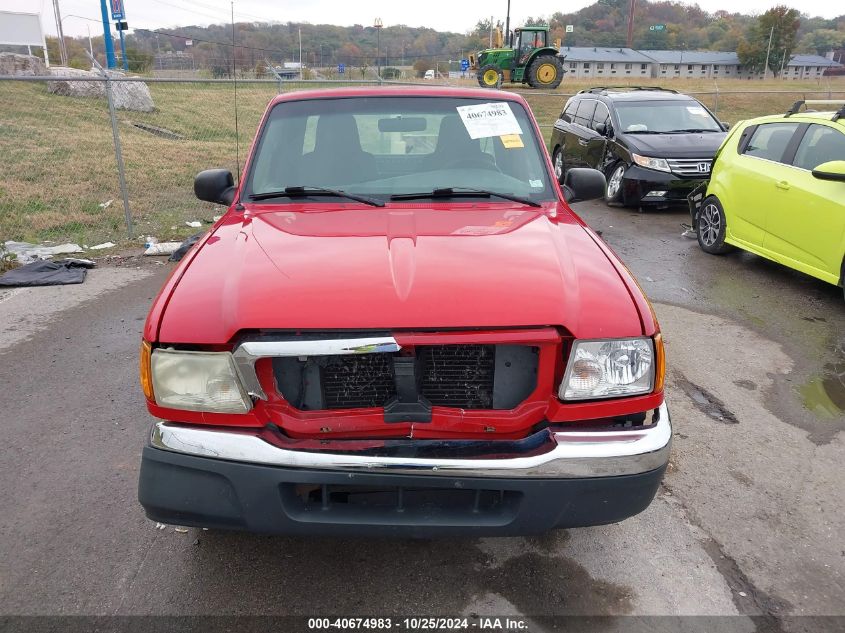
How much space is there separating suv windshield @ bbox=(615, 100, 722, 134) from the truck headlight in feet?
31.3

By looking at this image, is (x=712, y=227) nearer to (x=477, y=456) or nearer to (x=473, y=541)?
(x=473, y=541)

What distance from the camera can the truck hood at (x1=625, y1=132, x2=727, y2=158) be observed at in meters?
9.59

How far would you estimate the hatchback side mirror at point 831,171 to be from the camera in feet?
17.9

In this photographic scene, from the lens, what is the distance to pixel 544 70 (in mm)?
29688

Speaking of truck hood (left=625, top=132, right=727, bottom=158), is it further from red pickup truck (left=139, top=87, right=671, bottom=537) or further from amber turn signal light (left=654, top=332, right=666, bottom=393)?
amber turn signal light (left=654, top=332, right=666, bottom=393)

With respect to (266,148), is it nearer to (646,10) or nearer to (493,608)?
(493,608)

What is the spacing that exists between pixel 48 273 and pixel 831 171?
7358 mm

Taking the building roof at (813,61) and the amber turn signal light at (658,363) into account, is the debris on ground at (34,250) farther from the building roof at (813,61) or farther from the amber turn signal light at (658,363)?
the building roof at (813,61)

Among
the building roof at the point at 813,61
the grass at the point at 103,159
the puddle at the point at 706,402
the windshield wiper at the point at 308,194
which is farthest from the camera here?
the building roof at the point at 813,61

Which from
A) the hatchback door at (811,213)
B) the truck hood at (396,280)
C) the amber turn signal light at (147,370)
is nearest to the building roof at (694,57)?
the hatchback door at (811,213)

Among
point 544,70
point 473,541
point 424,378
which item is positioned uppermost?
point 544,70

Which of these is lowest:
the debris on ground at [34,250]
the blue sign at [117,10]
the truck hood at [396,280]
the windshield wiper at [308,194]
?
the debris on ground at [34,250]

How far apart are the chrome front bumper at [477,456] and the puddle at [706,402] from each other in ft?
6.73

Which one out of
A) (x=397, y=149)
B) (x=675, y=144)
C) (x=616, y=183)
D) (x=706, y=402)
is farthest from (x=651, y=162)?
(x=397, y=149)
